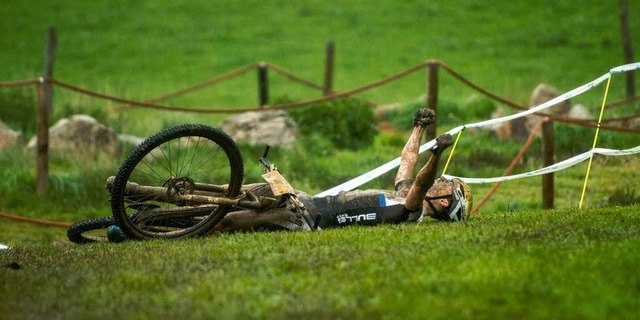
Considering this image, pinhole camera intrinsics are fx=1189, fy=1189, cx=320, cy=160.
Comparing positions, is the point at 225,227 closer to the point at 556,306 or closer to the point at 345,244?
the point at 345,244

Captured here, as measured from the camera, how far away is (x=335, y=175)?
15.3 metres

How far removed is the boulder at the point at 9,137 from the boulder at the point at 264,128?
2.96 m

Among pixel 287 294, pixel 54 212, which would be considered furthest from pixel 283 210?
pixel 54 212

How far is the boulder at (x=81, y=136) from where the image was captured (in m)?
16.2

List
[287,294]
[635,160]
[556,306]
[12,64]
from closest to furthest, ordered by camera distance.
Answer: [556,306]
[287,294]
[635,160]
[12,64]

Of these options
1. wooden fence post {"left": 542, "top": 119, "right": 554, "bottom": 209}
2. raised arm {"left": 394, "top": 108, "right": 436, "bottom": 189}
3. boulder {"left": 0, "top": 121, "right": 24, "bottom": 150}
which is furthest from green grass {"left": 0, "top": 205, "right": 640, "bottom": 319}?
boulder {"left": 0, "top": 121, "right": 24, "bottom": 150}

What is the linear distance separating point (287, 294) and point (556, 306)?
1373 millimetres

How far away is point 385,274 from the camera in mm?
6492

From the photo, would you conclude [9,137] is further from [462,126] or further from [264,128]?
[462,126]

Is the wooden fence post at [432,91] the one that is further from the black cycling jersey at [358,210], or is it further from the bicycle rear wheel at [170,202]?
the bicycle rear wheel at [170,202]

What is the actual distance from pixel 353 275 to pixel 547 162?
6.23m

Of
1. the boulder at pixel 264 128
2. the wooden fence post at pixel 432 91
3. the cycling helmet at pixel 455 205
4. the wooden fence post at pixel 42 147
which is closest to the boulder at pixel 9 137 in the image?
the wooden fence post at pixel 42 147

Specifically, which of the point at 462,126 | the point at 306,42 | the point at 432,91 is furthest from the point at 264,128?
the point at 306,42

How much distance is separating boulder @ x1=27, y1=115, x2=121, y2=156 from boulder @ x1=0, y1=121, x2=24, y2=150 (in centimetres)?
26
